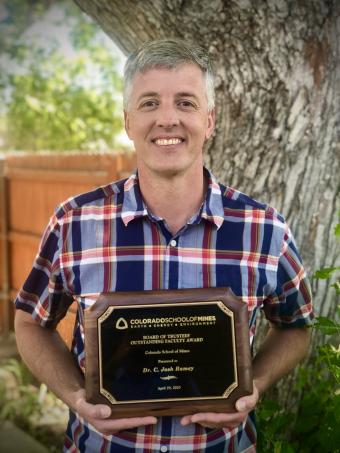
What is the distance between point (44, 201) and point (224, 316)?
4.63m

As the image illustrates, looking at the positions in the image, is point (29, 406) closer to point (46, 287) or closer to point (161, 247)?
point (46, 287)

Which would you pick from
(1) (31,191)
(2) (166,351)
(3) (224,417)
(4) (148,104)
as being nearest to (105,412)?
(2) (166,351)

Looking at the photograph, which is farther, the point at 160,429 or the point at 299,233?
the point at 299,233

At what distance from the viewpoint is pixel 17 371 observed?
5387mm

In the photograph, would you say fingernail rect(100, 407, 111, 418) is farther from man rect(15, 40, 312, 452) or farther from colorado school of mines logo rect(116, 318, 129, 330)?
colorado school of mines logo rect(116, 318, 129, 330)

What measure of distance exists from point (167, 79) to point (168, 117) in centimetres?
13

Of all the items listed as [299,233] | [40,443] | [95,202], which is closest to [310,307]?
[299,233]

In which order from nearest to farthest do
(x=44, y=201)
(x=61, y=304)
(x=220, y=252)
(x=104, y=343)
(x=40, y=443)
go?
1. (x=104, y=343)
2. (x=220, y=252)
3. (x=61, y=304)
4. (x=40, y=443)
5. (x=44, y=201)

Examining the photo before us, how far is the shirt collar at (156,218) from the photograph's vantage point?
1925mm

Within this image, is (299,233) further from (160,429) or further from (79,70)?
(79,70)

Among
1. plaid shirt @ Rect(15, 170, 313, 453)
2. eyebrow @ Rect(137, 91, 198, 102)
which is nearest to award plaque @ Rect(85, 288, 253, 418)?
plaid shirt @ Rect(15, 170, 313, 453)

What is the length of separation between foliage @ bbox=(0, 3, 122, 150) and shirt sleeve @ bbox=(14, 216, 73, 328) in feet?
26.4

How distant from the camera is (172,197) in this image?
1.98 m

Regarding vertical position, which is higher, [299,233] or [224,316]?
[299,233]
